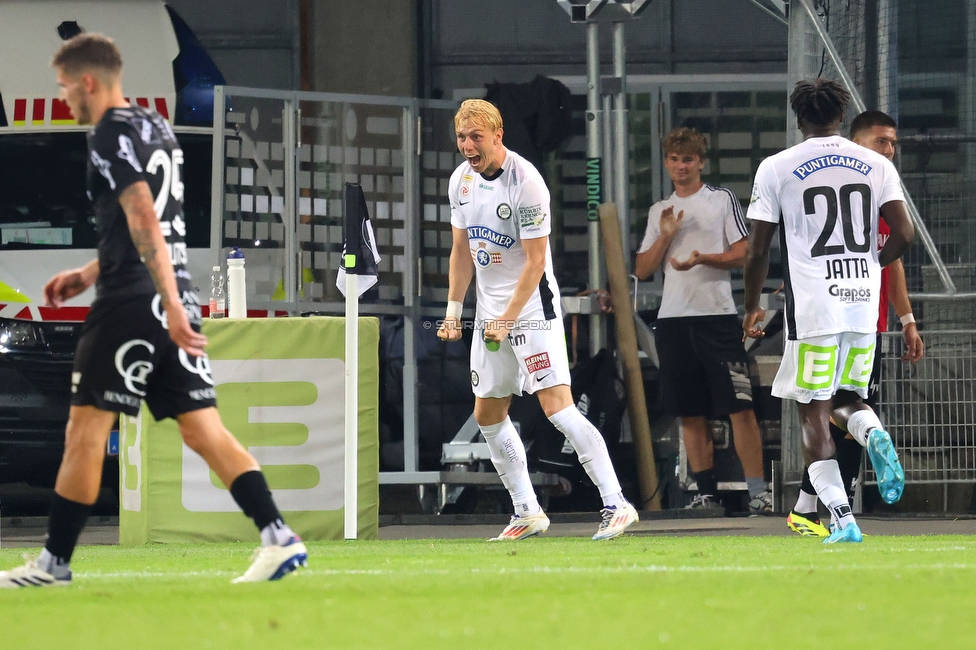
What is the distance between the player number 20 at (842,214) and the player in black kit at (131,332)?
308cm

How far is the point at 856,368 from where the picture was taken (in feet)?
24.2

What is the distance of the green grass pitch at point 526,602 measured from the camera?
3.96m

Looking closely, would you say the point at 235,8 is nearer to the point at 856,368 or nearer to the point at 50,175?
the point at 50,175

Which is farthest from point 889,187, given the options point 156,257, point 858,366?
point 156,257

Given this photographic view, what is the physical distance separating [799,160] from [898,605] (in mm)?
3222

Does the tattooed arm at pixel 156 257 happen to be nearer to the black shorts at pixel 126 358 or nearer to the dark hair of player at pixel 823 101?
the black shorts at pixel 126 358

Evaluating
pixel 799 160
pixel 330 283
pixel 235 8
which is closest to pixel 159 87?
pixel 330 283

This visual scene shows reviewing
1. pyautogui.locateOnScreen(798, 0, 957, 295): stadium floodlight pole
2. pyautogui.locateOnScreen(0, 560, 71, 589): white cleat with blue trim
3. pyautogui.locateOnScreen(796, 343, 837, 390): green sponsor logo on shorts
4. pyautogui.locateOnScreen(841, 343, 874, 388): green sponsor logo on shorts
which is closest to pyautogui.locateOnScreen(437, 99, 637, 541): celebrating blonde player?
pyautogui.locateOnScreen(796, 343, 837, 390): green sponsor logo on shorts

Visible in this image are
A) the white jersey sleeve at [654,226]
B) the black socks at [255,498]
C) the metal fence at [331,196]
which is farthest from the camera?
the metal fence at [331,196]

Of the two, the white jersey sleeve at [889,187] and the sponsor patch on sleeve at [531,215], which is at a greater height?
the white jersey sleeve at [889,187]

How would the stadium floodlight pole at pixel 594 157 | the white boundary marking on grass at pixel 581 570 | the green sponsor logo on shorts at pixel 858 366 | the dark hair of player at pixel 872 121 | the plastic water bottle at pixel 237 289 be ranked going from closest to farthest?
the white boundary marking on grass at pixel 581 570 < the green sponsor logo on shorts at pixel 858 366 < the dark hair of player at pixel 872 121 < the plastic water bottle at pixel 237 289 < the stadium floodlight pole at pixel 594 157

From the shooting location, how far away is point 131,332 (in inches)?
204

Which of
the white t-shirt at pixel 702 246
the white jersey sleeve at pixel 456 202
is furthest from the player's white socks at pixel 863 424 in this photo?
the white t-shirt at pixel 702 246

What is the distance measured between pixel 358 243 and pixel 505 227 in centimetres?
81
